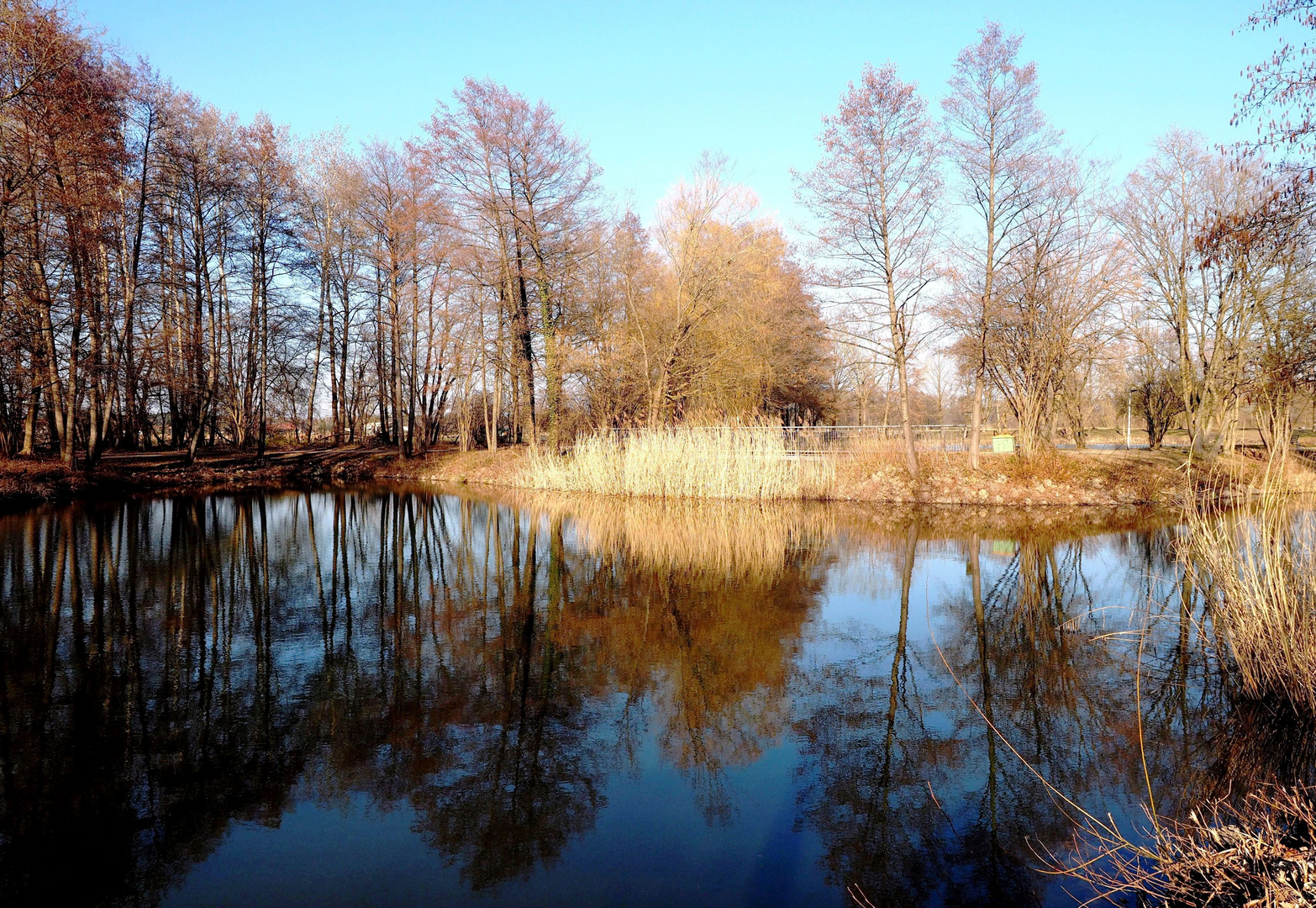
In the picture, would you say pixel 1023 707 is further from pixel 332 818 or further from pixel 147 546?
pixel 147 546

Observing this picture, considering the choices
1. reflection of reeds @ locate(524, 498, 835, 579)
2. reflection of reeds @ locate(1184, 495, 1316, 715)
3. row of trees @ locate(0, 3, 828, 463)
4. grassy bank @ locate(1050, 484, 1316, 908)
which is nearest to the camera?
grassy bank @ locate(1050, 484, 1316, 908)

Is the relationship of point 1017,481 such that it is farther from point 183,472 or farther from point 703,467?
point 183,472

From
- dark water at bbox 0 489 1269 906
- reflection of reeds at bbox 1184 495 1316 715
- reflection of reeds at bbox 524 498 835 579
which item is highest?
reflection of reeds at bbox 1184 495 1316 715

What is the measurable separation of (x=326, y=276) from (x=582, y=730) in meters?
29.5

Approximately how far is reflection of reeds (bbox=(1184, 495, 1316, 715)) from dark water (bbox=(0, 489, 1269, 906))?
0.40m

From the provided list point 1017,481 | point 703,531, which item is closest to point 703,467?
point 703,531

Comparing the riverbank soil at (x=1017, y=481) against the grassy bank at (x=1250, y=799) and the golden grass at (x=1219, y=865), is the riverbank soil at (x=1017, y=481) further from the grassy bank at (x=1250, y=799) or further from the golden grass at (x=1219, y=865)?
the golden grass at (x=1219, y=865)

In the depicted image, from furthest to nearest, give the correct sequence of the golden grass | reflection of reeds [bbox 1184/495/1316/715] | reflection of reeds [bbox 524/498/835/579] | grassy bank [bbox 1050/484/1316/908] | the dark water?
reflection of reeds [bbox 524/498/835/579] < reflection of reeds [bbox 1184/495/1316/715] < the dark water < grassy bank [bbox 1050/484/1316/908] < the golden grass

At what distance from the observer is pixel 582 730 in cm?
498

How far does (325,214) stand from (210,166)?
18.1ft

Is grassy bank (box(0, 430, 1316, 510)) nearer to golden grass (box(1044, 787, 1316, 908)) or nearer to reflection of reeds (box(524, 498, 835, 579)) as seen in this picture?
reflection of reeds (box(524, 498, 835, 579))

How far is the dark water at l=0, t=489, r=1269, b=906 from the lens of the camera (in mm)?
3477

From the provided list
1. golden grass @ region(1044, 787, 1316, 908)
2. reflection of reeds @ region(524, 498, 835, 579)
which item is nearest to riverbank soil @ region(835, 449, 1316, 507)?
reflection of reeds @ region(524, 498, 835, 579)

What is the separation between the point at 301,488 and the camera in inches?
958
